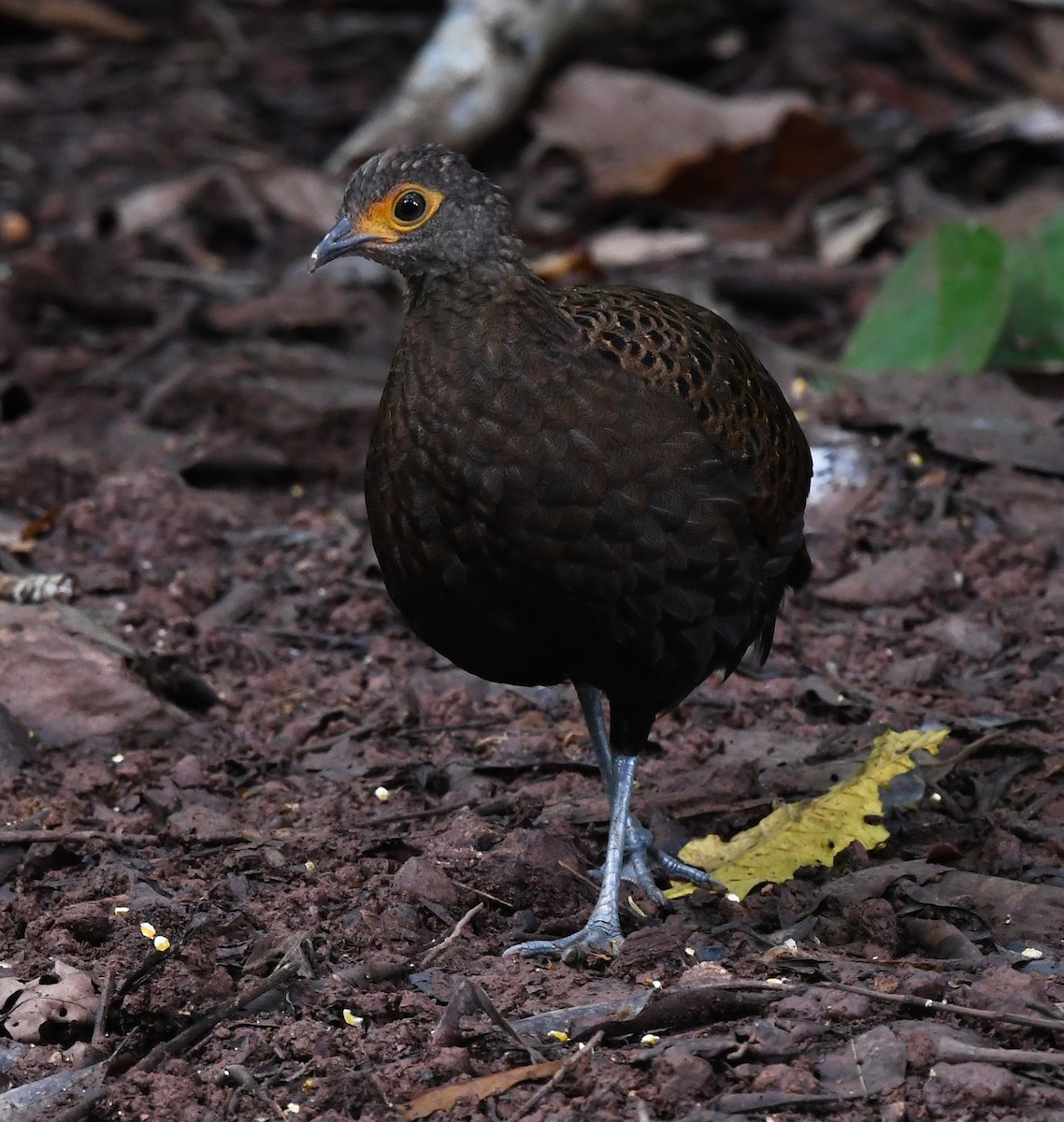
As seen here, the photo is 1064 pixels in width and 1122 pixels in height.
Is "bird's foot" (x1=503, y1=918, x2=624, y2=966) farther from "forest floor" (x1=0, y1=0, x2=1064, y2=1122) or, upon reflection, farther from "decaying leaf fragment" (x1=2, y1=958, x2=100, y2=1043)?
"decaying leaf fragment" (x1=2, y1=958, x2=100, y2=1043)

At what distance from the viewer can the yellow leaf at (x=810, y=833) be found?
4.83 metres

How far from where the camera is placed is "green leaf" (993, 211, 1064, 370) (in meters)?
7.91

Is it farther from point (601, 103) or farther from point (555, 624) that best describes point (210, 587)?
point (601, 103)

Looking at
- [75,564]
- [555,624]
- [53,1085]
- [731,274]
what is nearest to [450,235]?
[555,624]

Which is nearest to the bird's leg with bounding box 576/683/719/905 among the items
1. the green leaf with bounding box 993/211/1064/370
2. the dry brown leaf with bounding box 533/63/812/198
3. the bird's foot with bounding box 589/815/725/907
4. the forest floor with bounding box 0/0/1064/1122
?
the bird's foot with bounding box 589/815/725/907

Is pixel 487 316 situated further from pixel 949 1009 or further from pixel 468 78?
pixel 468 78

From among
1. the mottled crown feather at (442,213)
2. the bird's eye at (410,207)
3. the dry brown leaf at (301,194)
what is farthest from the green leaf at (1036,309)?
the bird's eye at (410,207)

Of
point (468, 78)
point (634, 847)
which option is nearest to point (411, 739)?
point (634, 847)

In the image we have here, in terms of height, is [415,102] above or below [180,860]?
above

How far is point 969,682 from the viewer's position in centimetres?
598

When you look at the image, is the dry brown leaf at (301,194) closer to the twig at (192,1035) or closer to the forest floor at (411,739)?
the forest floor at (411,739)

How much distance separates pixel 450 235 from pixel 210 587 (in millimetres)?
2467

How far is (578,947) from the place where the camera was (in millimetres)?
4520

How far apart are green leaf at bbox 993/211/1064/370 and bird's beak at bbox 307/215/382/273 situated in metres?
4.17
